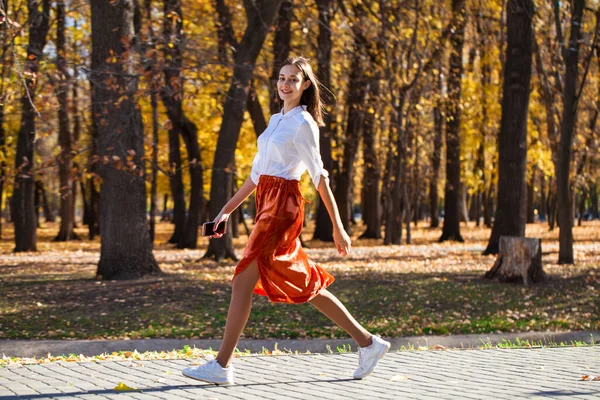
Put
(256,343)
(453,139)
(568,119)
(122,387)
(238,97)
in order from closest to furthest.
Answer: (122,387)
(256,343)
(568,119)
(238,97)
(453,139)

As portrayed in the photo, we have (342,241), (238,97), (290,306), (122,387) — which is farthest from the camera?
(238,97)


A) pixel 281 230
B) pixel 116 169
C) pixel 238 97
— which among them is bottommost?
pixel 281 230

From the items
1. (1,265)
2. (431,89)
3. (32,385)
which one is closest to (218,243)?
(1,265)

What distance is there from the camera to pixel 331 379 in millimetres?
6141

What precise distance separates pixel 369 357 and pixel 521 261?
9096 mm

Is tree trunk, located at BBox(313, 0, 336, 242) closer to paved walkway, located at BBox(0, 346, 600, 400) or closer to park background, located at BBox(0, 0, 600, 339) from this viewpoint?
park background, located at BBox(0, 0, 600, 339)

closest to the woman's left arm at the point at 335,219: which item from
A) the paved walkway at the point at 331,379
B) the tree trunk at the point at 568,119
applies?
the paved walkway at the point at 331,379

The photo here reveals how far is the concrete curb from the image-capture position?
31.8ft

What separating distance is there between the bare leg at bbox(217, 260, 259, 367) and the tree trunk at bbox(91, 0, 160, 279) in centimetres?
895

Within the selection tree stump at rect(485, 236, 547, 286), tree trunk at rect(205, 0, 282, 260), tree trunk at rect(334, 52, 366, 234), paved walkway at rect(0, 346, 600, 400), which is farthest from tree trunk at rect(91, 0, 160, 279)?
tree trunk at rect(334, 52, 366, 234)

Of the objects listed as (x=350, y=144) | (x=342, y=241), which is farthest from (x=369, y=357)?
(x=350, y=144)

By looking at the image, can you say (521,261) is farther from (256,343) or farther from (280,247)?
(280,247)

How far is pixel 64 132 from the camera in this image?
31.4 m

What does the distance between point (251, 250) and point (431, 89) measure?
2435cm
